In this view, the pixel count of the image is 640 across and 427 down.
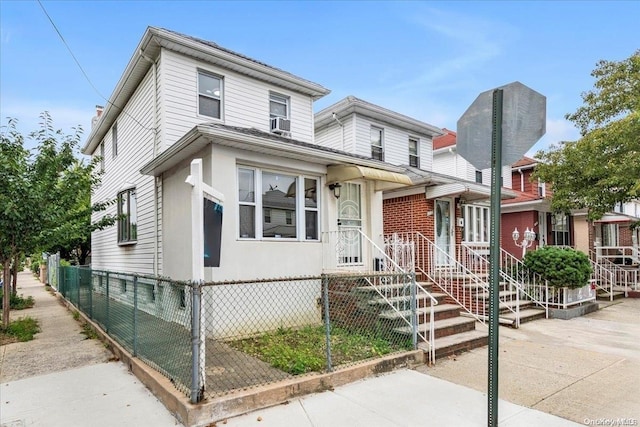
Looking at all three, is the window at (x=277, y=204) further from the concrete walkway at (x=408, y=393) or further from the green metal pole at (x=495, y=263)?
the green metal pole at (x=495, y=263)

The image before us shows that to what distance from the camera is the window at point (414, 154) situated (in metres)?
16.2

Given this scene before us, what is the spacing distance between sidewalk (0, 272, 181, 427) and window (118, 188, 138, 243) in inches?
166

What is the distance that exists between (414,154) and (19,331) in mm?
14051

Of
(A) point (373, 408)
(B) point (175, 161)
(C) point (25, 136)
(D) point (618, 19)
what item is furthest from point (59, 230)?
(D) point (618, 19)

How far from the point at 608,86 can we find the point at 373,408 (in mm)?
14821

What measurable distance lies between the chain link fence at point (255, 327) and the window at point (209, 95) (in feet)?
15.7

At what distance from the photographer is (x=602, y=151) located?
13.0 metres

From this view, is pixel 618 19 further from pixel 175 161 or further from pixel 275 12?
pixel 175 161

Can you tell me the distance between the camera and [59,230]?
8.58m

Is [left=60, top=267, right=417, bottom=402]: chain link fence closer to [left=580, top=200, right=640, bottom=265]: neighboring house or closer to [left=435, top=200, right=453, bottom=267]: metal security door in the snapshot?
[left=435, top=200, right=453, bottom=267]: metal security door

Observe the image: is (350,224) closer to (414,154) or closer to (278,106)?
(278,106)

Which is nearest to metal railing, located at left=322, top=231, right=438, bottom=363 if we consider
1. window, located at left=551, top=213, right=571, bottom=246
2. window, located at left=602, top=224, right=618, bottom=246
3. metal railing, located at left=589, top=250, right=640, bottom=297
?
metal railing, located at left=589, top=250, right=640, bottom=297

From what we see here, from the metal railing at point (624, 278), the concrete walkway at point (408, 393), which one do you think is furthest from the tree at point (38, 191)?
the metal railing at point (624, 278)

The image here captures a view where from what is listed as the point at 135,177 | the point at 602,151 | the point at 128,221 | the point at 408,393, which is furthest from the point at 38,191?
the point at 602,151
